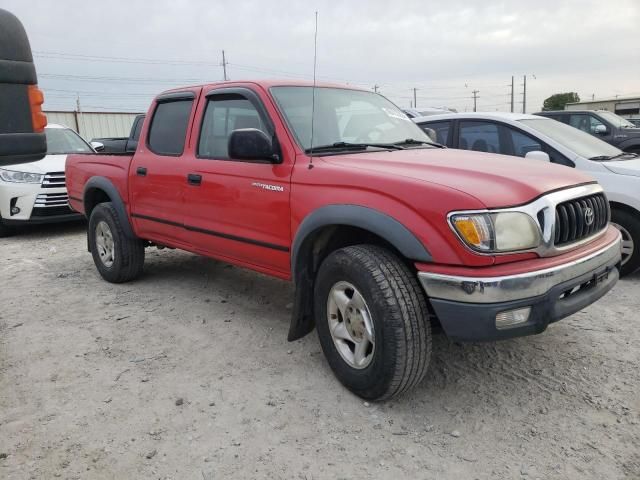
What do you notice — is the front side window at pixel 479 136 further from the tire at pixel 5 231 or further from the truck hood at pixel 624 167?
the tire at pixel 5 231

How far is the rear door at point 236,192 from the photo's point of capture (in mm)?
3457

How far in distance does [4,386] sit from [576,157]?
5.12 m

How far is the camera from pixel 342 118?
378 cm

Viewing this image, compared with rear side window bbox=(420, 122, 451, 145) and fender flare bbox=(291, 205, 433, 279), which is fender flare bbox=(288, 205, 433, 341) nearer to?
fender flare bbox=(291, 205, 433, 279)

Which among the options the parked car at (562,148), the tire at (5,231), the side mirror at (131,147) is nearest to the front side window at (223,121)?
the side mirror at (131,147)

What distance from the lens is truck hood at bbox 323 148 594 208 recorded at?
2.62 m

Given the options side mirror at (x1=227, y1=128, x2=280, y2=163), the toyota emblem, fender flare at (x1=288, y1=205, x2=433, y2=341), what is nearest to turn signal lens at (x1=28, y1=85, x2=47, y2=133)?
side mirror at (x1=227, y1=128, x2=280, y2=163)

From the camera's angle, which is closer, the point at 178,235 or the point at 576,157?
the point at 178,235

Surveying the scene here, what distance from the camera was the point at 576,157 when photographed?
17.0 ft

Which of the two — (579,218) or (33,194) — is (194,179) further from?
(33,194)

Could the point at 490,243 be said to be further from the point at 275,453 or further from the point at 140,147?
the point at 140,147

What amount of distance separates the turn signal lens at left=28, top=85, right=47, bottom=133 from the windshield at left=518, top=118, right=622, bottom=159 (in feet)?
15.5

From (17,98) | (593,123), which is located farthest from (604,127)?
(17,98)

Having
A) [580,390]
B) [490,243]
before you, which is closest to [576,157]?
[580,390]
